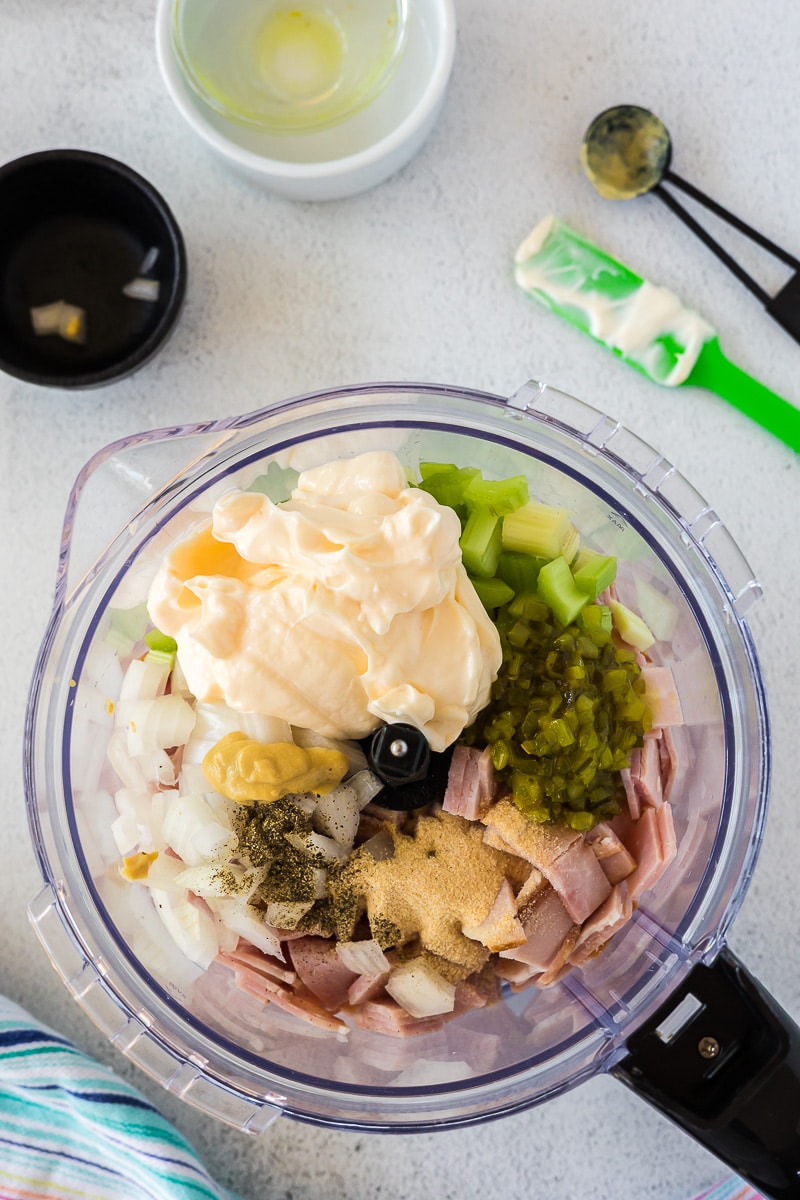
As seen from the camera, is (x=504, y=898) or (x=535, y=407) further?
(x=535, y=407)

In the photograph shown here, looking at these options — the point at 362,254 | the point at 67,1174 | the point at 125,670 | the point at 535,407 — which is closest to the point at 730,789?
the point at 535,407

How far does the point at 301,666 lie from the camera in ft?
3.40

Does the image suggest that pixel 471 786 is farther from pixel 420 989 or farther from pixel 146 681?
pixel 146 681

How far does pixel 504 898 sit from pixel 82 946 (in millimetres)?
490

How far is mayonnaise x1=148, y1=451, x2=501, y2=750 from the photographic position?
102 centimetres

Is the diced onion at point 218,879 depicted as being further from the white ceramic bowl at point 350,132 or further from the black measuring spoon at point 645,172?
the black measuring spoon at point 645,172

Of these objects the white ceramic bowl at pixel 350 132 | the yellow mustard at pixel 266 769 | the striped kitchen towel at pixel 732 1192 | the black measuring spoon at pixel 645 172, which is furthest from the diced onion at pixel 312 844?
the black measuring spoon at pixel 645 172

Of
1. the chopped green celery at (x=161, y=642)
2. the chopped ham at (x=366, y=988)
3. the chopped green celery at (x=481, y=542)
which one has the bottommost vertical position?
the chopped ham at (x=366, y=988)

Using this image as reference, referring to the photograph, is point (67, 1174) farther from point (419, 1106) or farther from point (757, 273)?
point (757, 273)

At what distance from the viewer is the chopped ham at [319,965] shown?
1116 mm

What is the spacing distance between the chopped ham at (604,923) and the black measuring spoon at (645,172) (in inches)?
32.8

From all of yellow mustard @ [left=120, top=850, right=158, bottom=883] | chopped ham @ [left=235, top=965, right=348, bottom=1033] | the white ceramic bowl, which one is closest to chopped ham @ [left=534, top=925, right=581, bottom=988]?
chopped ham @ [left=235, top=965, right=348, bottom=1033]

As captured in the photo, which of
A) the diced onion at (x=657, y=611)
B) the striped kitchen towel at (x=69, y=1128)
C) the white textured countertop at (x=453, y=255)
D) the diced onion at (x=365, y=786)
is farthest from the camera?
the white textured countertop at (x=453, y=255)

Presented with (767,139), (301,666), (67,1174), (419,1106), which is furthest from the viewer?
(767,139)
